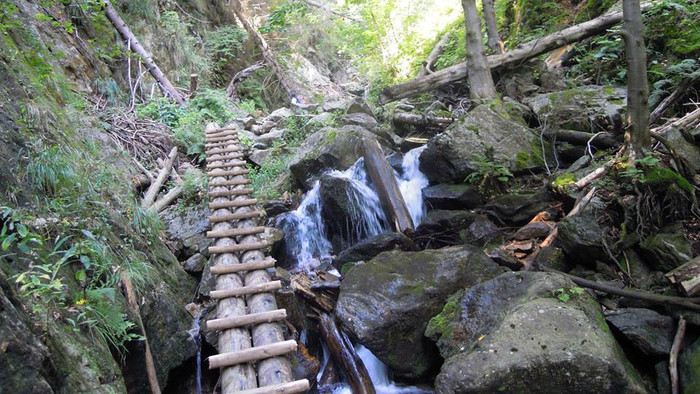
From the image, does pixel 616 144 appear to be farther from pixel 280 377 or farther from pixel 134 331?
pixel 134 331

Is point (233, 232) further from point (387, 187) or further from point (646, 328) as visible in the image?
point (646, 328)

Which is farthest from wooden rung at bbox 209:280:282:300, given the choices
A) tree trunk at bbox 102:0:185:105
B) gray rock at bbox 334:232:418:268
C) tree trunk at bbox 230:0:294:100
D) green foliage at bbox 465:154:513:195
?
tree trunk at bbox 230:0:294:100

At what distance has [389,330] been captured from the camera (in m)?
4.48

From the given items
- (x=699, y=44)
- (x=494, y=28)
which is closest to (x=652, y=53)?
(x=699, y=44)

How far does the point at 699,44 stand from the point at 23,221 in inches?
362

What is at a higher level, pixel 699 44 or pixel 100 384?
pixel 699 44

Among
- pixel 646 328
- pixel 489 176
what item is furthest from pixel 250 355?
pixel 489 176

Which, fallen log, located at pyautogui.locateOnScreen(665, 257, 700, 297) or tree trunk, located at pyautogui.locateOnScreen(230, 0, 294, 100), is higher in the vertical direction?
tree trunk, located at pyautogui.locateOnScreen(230, 0, 294, 100)

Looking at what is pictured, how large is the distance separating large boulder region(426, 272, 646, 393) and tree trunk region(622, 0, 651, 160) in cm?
228

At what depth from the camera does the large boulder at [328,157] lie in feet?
28.0

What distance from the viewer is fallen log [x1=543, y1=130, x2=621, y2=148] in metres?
6.46

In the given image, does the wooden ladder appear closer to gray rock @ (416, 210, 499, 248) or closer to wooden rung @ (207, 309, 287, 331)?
wooden rung @ (207, 309, 287, 331)

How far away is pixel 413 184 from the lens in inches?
322

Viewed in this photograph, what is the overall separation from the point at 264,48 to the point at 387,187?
34.4 feet
